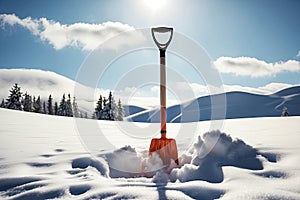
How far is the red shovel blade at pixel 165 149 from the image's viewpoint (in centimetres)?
343

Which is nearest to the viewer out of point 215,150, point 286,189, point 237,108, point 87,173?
point 286,189

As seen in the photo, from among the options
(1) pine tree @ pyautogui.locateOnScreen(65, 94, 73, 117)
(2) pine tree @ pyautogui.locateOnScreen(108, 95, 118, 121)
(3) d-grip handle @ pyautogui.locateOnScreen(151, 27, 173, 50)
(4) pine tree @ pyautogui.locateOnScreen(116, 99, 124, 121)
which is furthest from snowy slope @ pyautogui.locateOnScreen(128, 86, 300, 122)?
(3) d-grip handle @ pyautogui.locateOnScreen(151, 27, 173, 50)

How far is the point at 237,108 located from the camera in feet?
413

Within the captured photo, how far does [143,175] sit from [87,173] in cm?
81

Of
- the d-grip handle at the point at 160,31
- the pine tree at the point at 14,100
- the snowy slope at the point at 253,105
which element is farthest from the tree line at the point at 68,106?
the snowy slope at the point at 253,105

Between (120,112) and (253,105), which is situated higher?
(253,105)

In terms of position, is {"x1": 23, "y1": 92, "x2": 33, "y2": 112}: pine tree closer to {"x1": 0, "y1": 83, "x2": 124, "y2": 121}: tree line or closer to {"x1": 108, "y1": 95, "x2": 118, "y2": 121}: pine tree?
{"x1": 0, "y1": 83, "x2": 124, "y2": 121}: tree line

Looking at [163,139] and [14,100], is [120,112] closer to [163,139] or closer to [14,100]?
[14,100]

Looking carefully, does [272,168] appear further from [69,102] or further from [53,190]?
[69,102]

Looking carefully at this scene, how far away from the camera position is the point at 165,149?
3453 mm

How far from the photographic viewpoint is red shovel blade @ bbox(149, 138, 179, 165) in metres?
3.43

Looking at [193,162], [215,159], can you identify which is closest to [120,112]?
[193,162]

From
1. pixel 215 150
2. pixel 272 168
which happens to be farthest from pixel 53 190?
pixel 272 168

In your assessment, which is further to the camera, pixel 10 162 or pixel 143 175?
pixel 143 175
